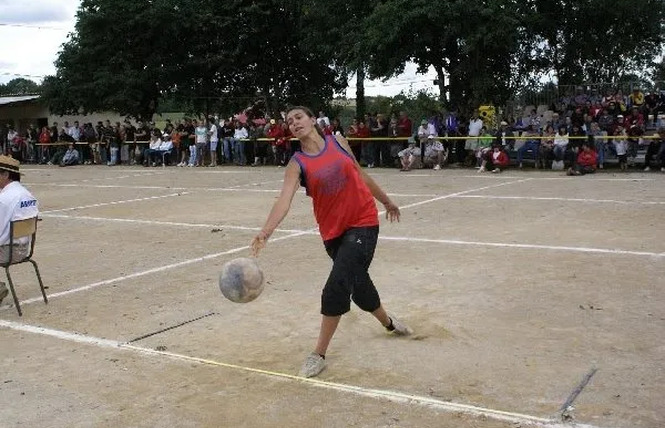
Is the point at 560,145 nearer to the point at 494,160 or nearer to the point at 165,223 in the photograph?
the point at 494,160

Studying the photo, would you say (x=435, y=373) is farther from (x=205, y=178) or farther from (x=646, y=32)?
(x=646, y=32)

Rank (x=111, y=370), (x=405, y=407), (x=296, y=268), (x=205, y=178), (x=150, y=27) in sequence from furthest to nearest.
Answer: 1. (x=150, y=27)
2. (x=205, y=178)
3. (x=296, y=268)
4. (x=111, y=370)
5. (x=405, y=407)

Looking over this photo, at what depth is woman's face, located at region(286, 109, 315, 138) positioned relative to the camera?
16.3 ft

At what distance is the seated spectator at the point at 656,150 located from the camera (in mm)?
18719

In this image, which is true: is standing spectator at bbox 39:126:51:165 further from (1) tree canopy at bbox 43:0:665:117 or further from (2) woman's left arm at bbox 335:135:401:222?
(2) woman's left arm at bbox 335:135:401:222

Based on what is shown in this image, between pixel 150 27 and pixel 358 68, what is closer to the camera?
pixel 358 68

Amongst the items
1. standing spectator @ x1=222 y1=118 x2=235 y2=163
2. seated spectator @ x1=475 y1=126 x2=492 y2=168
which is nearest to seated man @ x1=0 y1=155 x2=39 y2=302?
seated spectator @ x1=475 y1=126 x2=492 y2=168

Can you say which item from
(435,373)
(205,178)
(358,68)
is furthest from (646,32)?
(435,373)

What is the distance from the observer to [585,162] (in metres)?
19.0

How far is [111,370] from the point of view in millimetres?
5250

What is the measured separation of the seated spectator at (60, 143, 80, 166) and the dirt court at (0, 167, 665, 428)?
2042cm

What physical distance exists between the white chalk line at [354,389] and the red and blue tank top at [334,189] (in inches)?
39.1

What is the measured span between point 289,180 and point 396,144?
59.6ft

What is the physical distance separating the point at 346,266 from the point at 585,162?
50.9ft
